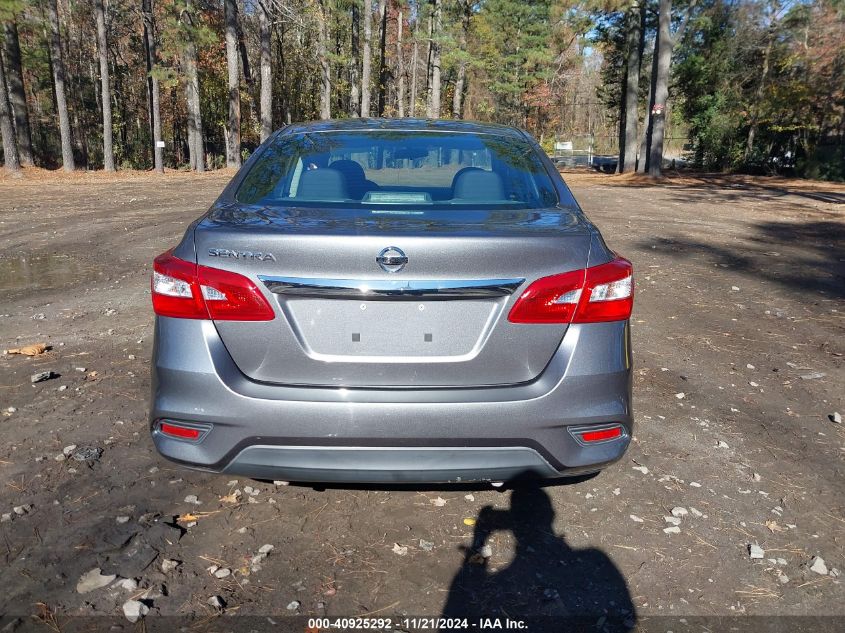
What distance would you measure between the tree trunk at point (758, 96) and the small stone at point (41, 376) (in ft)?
106

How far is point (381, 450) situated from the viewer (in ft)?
7.86

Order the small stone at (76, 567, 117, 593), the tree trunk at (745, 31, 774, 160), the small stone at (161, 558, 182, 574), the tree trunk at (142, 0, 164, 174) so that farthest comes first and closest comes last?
the tree trunk at (142, 0, 164, 174) → the tree trunk at (745, 31, 774, 160) → the small stone at (161, 558, 182, 574) → the small stone at (76, 567, 117, 593)

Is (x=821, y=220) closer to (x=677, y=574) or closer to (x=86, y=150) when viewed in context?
(x=677, y=574)

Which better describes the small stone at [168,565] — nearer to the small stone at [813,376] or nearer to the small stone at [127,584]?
the small stone at [127,584]

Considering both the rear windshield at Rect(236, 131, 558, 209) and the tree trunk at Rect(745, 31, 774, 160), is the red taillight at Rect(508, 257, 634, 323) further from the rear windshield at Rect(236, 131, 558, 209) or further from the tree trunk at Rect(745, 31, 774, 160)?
the tree trunk at Rect(745, 31, 774, 160)

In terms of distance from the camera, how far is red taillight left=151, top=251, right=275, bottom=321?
2.39 metres

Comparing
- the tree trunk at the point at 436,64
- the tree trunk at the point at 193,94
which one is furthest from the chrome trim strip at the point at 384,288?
the tree trunk at the point at 436,64

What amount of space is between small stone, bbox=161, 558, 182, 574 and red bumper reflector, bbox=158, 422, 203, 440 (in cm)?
52

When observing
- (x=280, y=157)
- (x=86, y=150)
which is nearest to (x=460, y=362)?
(x=280, y=157)

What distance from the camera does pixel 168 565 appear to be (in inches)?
103

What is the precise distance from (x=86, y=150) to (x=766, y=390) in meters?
47.6

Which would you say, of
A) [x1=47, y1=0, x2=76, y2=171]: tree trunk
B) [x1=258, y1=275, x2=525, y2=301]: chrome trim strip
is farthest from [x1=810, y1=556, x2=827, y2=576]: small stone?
[x1=47, y1=0, x2=76, y2=171]: tree trunk

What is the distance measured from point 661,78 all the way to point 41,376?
25873 millimetres

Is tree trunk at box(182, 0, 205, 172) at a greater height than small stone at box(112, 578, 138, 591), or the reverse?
tree trunk at box(182, 0, 205, 172)
